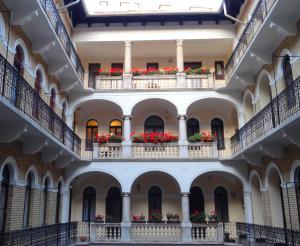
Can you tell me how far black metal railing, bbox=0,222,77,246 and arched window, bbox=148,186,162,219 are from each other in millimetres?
4536

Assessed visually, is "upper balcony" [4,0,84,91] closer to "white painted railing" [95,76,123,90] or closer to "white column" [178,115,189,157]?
"white painted railing" [95,76,123,90]

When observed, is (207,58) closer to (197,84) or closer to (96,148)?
(197,84)

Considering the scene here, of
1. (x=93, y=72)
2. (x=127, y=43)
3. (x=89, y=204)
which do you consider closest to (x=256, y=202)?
(x=89, y=204)

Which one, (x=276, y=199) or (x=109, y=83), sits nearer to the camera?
(x=276, y=199)

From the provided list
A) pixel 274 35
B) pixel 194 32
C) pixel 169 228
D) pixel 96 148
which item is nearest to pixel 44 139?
pixel 96 148

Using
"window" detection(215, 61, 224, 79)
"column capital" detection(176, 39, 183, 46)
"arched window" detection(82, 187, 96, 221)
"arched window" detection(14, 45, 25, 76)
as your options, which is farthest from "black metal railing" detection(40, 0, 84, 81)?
"window" detection(215, 61, 224, 79)

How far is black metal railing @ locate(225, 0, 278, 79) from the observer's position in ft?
42.4

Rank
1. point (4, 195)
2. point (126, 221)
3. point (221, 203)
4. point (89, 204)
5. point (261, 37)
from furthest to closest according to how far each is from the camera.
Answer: point (89, 204)
point (221, 203)
point (126, 221)
point (261, 37)
point (4, 195)

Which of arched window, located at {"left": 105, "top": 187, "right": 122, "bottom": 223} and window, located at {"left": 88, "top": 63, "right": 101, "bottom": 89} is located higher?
window, located at {"left": 88, "top": 63, "right": 101, "bottom": 89}

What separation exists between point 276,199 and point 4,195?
10759mm

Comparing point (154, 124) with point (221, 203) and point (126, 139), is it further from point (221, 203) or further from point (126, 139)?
point (221, 203)

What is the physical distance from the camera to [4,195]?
465 inches

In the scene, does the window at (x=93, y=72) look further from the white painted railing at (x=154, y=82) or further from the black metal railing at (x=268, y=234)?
the black metal railing at (x=268, y=234)

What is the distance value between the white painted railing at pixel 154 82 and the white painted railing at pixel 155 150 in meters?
3.25
